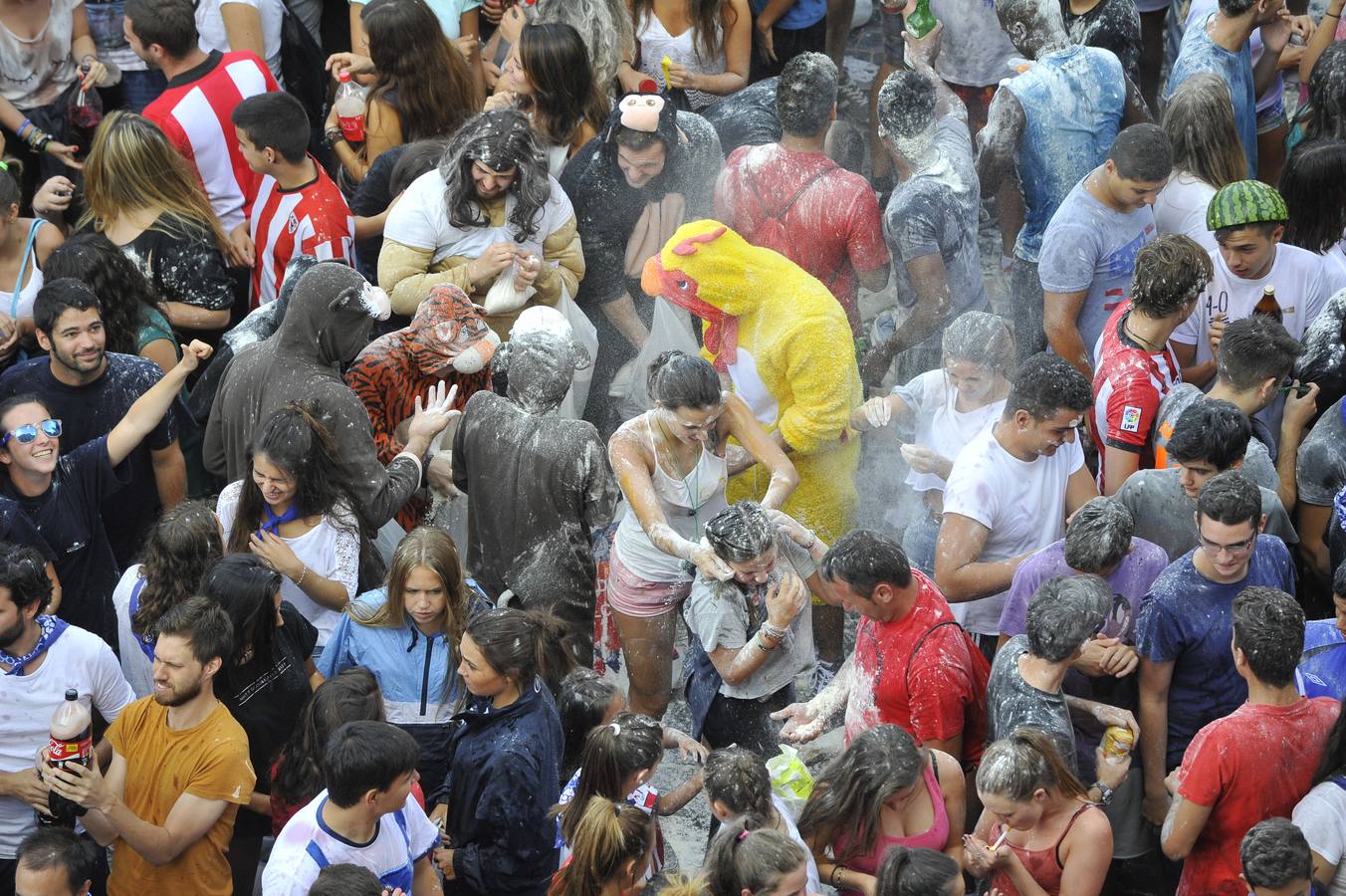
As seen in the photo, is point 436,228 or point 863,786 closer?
point 863,786

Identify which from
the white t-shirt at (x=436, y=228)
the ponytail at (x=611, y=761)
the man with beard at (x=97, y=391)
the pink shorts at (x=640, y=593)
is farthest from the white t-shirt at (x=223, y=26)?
the ponytail at (x=611, y=761)

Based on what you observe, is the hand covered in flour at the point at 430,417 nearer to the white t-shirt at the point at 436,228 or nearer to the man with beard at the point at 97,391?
the white t-shirt at the point at 436,228

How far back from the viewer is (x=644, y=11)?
702cm

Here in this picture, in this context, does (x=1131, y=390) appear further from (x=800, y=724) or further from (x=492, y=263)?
(x=492, y=263)

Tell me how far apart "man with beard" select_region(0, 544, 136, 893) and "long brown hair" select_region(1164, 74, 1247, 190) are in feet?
14.5

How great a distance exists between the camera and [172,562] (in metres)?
4.43

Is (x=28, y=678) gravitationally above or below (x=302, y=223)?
below

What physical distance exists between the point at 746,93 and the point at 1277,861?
428cm

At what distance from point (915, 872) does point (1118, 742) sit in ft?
3.09

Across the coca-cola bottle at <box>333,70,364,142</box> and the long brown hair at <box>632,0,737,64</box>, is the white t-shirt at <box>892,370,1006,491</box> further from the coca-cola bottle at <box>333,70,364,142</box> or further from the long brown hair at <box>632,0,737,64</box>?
the coca-cola bottle at <box>333,70,364,142</box>

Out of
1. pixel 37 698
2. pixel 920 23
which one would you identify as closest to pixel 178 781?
pixel 37 698

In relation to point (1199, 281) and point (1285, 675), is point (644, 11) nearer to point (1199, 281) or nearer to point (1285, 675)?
point (1199, 281)

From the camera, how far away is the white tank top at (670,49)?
704 cm

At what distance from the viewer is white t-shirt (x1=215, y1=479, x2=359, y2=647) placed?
470 cm
